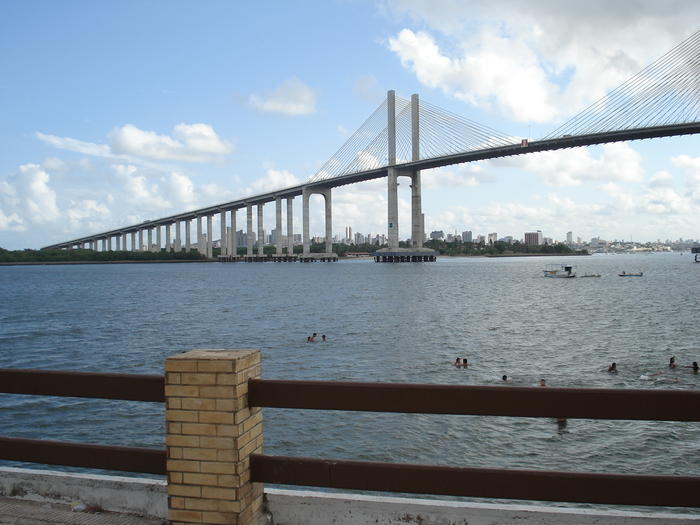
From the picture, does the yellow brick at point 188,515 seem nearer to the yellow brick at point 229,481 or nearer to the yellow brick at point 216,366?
the yellow brick at point 229,481

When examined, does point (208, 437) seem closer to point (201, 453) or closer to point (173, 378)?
point (201, 453)

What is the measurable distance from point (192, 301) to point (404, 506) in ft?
180

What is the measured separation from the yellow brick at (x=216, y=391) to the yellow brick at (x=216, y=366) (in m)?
0.10

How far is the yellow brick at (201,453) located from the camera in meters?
A: 3.32

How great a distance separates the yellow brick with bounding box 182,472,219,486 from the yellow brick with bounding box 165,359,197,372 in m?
0.59

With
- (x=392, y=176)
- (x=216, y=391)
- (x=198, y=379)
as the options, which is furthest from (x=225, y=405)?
(x=392, y=176)

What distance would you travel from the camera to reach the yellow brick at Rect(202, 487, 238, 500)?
10.9 ft

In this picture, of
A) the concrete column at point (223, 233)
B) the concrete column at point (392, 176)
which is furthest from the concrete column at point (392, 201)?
the concrete column at point (223, 233)

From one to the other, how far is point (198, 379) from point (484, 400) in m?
1.55

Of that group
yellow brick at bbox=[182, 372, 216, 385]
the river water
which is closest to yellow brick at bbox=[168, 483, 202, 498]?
yellow brick at bbox=[182, 372, 216, 385]

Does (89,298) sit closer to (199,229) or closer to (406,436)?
(406,436)

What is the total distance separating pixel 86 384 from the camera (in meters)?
3.63

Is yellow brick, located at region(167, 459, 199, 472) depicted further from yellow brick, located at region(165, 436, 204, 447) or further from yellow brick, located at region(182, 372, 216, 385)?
yellow brick, located at region(182, 372, 216, 385)

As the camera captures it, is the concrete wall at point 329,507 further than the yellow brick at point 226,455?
A: Yes
